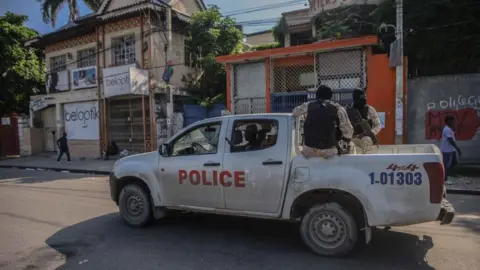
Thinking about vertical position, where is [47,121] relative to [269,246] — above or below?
above

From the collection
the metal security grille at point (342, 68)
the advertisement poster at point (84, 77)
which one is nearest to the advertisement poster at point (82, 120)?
the advertisement poster at point (84, 77)

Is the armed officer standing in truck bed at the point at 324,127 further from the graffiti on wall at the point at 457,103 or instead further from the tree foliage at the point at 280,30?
the tree foliage at the point at 280,30

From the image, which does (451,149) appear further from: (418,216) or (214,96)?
(214,96)

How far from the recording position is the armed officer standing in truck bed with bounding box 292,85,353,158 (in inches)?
172

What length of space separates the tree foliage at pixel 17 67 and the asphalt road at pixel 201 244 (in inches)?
756

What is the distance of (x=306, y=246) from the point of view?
454cm

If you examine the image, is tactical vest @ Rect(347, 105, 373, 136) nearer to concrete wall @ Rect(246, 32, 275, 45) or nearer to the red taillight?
the red taillight

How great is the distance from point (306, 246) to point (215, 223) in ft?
5.76

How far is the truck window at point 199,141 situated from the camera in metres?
5.18

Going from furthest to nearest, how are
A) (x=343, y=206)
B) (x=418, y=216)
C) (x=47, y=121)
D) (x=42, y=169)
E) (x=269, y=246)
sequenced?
(x=47, y=121) < (x=42, y=169) < (x=269, y=246) < (x=343, y=206) < (x=418, y=216)

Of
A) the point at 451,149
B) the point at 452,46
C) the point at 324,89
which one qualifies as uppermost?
the point at 452,46

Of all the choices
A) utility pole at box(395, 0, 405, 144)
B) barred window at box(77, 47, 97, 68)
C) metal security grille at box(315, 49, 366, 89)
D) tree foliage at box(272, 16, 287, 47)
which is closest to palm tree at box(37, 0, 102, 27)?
barred window at box(77, 47, 97, 68)

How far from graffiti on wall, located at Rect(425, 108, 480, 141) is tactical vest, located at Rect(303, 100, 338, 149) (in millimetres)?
8138

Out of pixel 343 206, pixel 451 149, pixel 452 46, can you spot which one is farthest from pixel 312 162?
pixel 452 46
